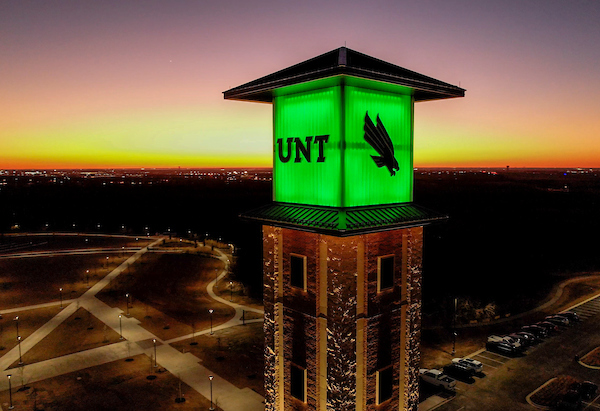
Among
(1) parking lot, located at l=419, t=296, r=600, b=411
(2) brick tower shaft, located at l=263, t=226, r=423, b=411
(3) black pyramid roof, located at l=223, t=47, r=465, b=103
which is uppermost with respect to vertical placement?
(3) black pyramid roof, located at l=223, t=47, r=465, b=103

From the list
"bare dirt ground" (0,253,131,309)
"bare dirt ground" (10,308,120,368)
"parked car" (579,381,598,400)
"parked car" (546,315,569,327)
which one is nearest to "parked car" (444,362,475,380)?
"parked car" (579,381,598,400)

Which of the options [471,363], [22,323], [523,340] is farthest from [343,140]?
[22,323]

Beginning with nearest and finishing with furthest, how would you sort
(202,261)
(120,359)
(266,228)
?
(266,228), (120,359), (202,261)

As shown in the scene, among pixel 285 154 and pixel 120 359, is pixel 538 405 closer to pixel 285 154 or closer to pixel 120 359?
pixel 285 154

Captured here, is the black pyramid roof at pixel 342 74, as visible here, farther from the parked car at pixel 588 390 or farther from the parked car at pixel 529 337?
the parked car at pixel 529 337

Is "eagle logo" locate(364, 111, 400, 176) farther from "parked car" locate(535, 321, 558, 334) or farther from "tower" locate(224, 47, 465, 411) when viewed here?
"parked car" locate(535, 321, 558, 334)

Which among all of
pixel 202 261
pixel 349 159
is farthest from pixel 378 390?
pixel 202 261
